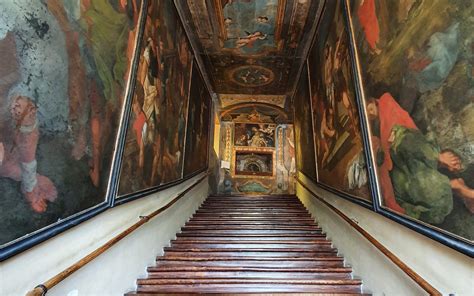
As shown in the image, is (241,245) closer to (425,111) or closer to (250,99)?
(425,111)

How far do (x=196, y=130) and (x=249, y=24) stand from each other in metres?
2.96

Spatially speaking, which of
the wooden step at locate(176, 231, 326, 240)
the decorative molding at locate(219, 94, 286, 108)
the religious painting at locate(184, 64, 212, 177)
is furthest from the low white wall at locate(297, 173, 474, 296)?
the decorative molding at locate(219, 94, 286, 108)

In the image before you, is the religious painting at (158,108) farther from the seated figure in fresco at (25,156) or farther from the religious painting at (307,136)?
the religious painting at (307,136)

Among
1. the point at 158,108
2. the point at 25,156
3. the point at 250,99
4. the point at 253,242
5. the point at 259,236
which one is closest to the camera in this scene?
the point at 25,156

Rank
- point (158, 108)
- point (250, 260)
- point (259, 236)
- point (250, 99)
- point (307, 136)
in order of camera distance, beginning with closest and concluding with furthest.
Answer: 1. point (250, 260)
2. point (158, 108)
3. point (259, 236)
4. point (307, 136)
5. point (250, 99)

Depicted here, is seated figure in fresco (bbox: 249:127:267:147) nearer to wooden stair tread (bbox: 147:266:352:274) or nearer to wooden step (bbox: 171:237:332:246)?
wooden step (bbox: 171:237:332:246)

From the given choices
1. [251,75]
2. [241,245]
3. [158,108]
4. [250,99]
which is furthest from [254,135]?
[158,108]

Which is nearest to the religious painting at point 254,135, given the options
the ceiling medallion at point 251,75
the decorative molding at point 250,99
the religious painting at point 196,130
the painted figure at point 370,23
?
the decorative molding at point 250,99

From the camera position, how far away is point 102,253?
8.10 ft

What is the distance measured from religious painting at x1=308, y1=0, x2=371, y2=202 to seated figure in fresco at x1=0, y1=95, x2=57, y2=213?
10.1 feet

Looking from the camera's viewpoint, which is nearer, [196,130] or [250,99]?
[196,130]

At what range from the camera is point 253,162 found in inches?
635

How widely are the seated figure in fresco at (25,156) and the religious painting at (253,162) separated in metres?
13.7

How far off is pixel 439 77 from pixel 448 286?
1.40m
